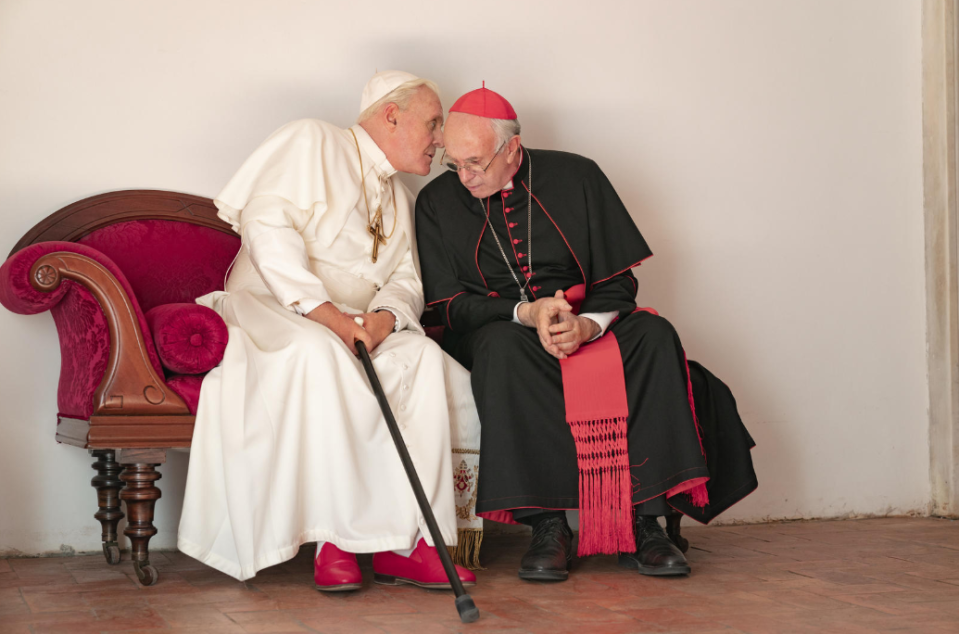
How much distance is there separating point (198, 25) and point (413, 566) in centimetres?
212

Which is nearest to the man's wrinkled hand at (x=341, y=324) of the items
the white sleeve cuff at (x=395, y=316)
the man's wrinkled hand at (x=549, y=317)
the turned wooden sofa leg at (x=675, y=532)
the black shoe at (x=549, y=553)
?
the white sleeve cuff at (x=395, y=316)

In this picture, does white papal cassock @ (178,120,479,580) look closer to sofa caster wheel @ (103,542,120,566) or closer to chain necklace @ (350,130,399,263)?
chain necklace @ (350,130,399,263)

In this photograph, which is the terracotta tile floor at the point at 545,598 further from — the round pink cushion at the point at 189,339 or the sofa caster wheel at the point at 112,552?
the round pink cushion at the point at 189,339

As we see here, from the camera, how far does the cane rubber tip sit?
200 cm

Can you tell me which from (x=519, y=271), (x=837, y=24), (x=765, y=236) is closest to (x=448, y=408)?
(x=519, y=271)

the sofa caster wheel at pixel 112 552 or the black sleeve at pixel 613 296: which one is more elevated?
the black sleeve at pixel 613 296

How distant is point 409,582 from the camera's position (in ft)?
8.04

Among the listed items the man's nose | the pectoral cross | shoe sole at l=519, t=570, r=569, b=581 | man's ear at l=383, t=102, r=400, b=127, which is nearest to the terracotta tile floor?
shoe sole at l=519, t=570, r=569, b=581

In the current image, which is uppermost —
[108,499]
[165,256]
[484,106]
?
[484,106]

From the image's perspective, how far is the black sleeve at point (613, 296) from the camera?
2.95 m

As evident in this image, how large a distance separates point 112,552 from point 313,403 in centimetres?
96

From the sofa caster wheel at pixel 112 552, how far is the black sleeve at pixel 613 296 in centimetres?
169

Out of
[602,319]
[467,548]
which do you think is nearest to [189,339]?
[467,548]

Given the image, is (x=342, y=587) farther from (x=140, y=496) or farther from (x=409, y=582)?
(x=140, y=496)
